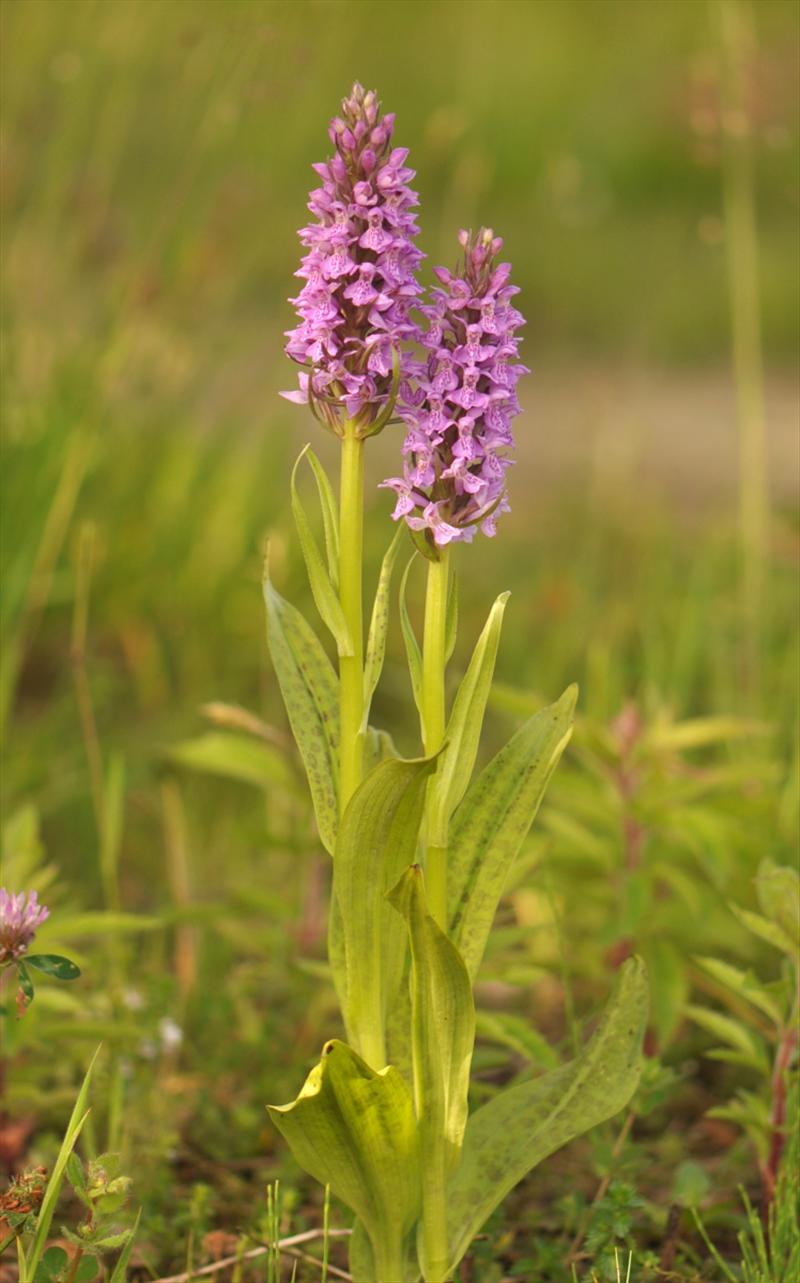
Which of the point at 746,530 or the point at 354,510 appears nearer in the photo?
the point at 354,510

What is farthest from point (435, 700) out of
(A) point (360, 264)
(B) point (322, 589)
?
(A) point (360, 264)

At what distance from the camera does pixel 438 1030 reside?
4.84 ft

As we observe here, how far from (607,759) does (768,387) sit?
5.04 metres

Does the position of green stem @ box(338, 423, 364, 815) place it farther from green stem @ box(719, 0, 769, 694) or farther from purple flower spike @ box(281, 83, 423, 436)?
green stem @ box(719, 0, 769, 694)

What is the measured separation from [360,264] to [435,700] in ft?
1.44

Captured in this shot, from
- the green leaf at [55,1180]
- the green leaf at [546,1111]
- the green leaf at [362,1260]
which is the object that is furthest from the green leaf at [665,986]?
the green leaf at [55,1180]

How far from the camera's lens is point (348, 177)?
4.51 feet

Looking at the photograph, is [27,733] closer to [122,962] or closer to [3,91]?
[122,962]

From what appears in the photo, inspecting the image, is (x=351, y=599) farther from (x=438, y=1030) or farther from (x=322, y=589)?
(x=438, y=1030)

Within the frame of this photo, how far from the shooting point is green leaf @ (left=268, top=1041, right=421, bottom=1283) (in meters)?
1.42

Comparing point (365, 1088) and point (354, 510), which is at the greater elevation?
point (354, 510)

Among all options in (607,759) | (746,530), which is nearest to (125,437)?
(746,530)

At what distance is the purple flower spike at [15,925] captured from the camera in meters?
1.50

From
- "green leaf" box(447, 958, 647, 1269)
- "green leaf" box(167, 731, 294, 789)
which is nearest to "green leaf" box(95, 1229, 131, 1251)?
"green leaf" box(447, 958, 647, 1269)
